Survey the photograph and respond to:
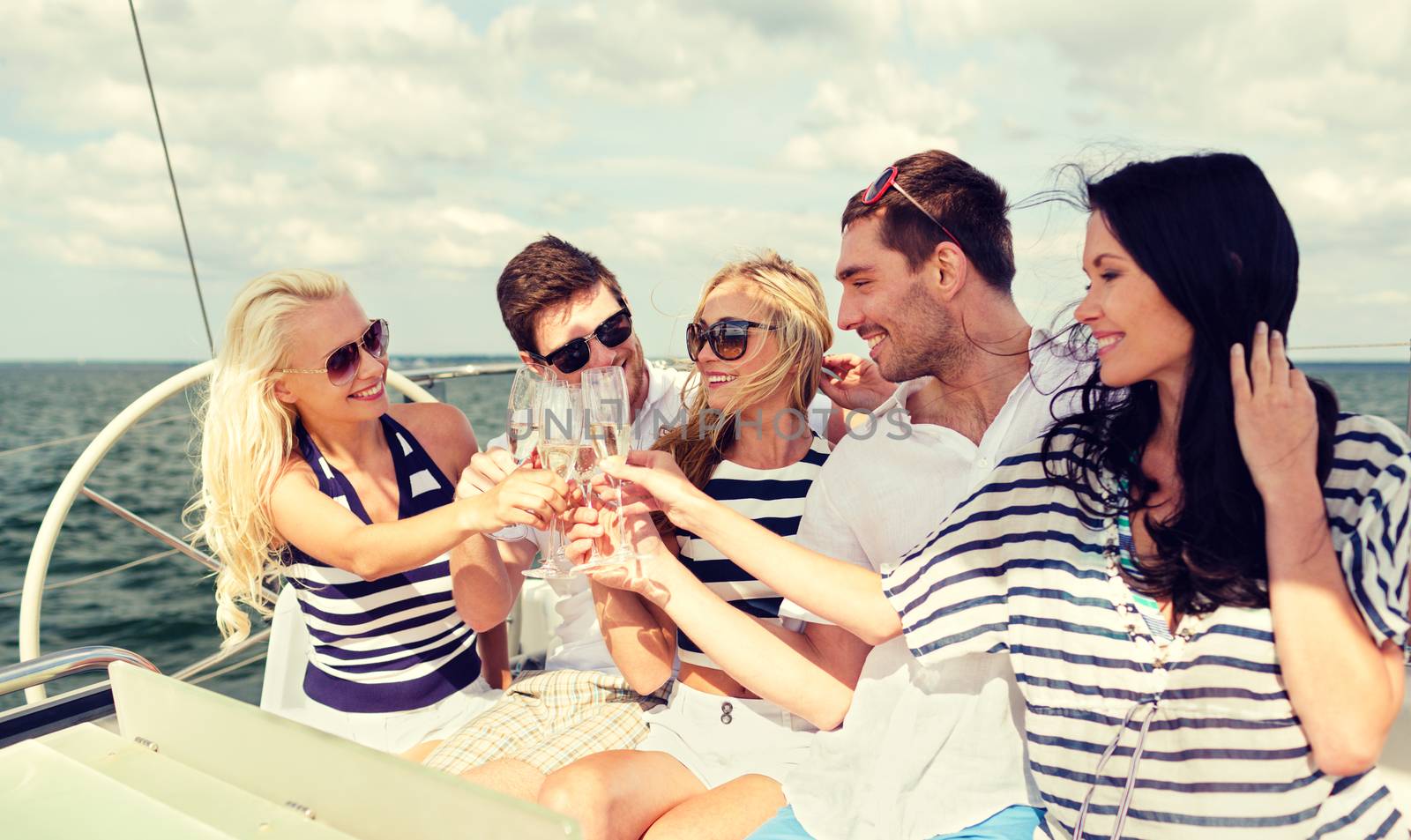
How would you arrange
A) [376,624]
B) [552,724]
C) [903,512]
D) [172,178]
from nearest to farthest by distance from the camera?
[903,512]
[552,724]
[376,624]
[172,178]

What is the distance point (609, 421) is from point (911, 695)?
2.51 feet

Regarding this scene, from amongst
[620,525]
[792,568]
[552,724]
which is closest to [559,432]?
[620,525]

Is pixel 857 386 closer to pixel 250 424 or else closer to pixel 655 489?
pixel 655 489

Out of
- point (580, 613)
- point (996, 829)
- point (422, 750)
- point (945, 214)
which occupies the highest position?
point (945, 214)

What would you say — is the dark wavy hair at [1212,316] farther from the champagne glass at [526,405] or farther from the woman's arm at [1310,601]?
the champagne glass at [526,405]

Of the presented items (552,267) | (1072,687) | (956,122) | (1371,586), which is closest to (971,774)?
(1072,687)

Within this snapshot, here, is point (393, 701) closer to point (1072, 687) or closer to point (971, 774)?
→ point (971, 774)

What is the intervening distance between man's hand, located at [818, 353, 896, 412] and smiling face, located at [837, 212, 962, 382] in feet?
0.80

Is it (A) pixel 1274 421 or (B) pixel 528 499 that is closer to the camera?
(A) pixel 1274 421

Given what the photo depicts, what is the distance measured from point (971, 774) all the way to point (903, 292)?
106 cm

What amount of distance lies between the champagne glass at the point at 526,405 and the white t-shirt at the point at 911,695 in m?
0.63

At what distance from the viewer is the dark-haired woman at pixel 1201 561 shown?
1238 millimetres

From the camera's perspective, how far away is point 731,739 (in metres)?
2.06

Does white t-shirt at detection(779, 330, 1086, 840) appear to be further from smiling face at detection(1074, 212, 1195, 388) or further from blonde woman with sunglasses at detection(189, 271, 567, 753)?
blonde woman with sunglasses at detection(189, 271, 567, 753)
